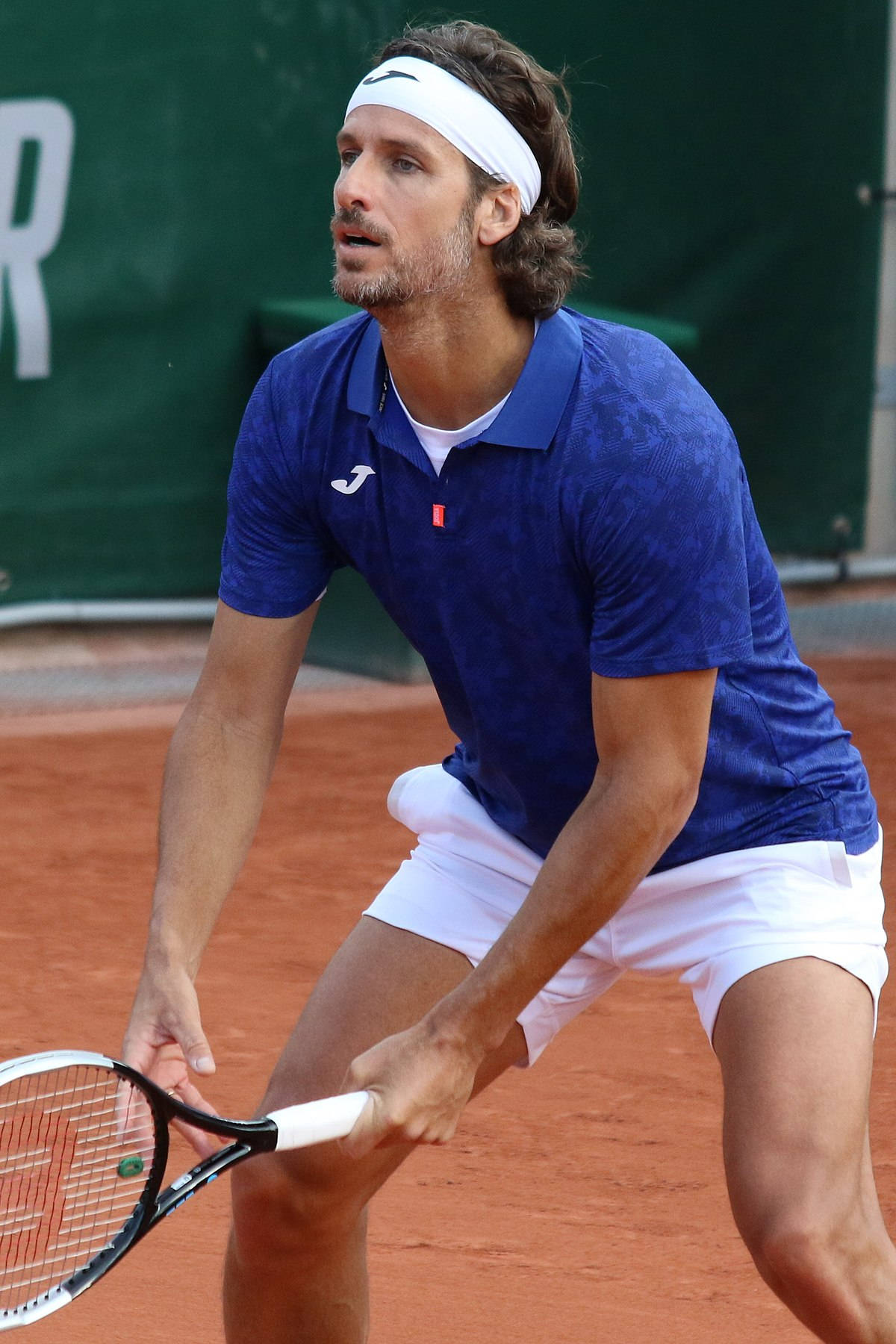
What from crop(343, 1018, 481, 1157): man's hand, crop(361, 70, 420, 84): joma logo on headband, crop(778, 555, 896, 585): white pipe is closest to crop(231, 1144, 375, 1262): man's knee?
Answer: crop(343, 1018, 481, 1157): man's hand

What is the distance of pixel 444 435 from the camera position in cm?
246

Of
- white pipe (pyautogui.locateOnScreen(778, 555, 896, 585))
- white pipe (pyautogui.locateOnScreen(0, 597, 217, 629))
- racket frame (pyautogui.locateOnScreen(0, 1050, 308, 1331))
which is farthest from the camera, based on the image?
white pipe (pyautogui.locateOnScreen(778, 555, 896, 585))

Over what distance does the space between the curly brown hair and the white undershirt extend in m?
0.06

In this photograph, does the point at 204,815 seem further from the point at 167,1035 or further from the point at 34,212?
the point at 34,212

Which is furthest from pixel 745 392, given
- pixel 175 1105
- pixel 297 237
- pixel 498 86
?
pixel 175 1105

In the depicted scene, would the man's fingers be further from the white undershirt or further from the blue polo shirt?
the white undershirt

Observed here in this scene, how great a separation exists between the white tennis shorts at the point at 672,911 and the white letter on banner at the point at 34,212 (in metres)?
4.47

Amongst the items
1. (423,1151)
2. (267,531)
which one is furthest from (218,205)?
(267,531)

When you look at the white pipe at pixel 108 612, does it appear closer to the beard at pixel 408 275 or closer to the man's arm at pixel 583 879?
the beard at pixel 408 275

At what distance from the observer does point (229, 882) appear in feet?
8.63

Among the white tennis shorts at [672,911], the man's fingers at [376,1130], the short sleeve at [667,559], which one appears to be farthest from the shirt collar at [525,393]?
the man's fingers at [376,1130]

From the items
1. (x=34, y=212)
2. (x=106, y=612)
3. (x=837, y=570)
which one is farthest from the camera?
(x=837, y=570)

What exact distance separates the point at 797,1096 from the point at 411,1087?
1.43 ft

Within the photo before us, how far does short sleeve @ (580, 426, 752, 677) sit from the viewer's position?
7.48 ft
